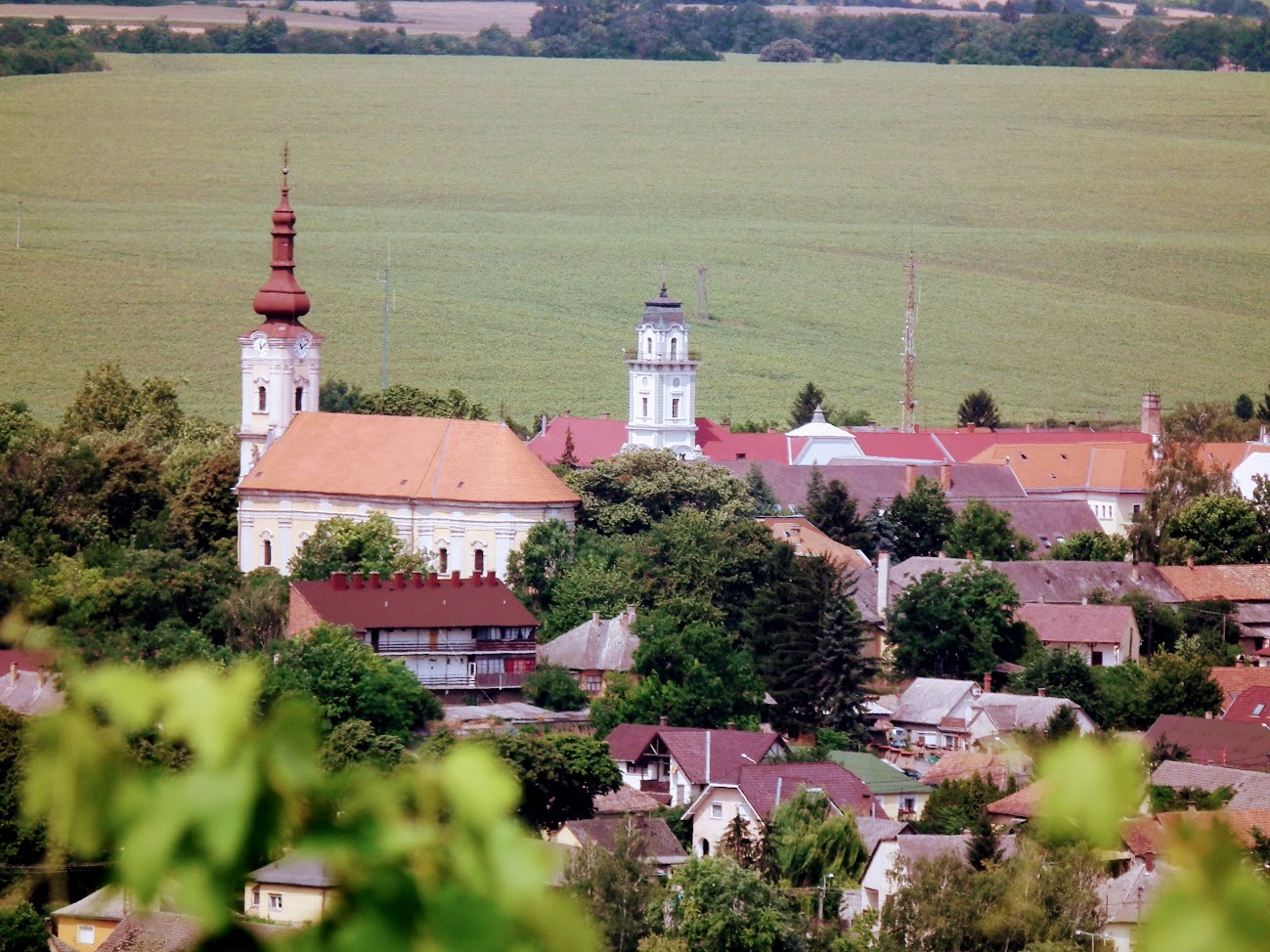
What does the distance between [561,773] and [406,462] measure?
22374 millimetres

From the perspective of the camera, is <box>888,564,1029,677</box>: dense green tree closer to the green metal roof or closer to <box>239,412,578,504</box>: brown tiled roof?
the green metal roof

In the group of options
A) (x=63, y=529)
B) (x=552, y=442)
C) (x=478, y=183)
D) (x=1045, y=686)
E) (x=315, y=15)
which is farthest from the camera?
(x=315, y=15)

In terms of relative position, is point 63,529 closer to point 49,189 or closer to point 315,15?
point 49,189

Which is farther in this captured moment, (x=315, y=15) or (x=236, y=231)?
(x=315, y=15)

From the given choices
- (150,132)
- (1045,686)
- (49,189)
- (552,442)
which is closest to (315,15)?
(150,132)

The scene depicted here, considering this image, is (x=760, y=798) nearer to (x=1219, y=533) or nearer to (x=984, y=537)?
(x=984, y=537)

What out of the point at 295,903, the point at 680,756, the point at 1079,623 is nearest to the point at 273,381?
the point at 1079,623

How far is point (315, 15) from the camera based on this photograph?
16000cm

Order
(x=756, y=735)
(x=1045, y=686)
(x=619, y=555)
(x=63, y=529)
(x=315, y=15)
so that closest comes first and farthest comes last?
1. (x=756, y=735)
2. (x=1045, y=686)
3. (x=619, y=555)
4. (x=63, y=529)
5. (x=315, y=15)

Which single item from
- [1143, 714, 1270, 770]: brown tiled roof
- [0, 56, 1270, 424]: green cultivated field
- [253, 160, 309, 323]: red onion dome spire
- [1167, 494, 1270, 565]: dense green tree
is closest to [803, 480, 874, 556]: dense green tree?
[1167, 494, 1270, 565]: dense green tree

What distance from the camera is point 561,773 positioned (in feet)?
119

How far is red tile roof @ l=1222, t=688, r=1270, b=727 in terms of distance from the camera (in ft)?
144

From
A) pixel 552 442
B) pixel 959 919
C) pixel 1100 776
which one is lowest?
pixel 552 442

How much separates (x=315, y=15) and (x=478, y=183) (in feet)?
135
